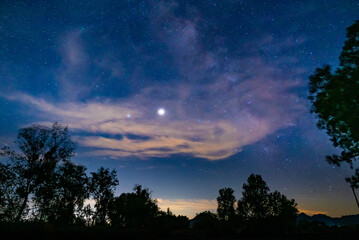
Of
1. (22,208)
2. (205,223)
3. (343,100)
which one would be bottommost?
(205,223)

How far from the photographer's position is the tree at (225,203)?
2721 inches

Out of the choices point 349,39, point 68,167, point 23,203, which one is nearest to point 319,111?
point 349,39

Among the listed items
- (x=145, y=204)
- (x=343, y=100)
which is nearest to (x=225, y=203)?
(x=145, y=204)

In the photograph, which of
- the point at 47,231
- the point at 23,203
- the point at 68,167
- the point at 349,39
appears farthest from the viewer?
the point at 68,167

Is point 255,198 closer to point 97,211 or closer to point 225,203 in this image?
point 225,203

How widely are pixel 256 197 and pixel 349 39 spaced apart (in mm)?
50861

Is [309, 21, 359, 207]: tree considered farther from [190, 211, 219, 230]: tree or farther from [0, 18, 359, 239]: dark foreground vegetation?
[190, 211, 219, 230]: tree

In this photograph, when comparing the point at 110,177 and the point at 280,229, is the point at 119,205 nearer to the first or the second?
the point at 110,177

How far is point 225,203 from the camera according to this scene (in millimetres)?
71312

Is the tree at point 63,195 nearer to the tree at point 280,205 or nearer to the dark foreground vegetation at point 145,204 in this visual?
the dark foreground vegetation at point 145,204

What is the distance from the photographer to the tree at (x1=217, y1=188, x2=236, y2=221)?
69.1 metres

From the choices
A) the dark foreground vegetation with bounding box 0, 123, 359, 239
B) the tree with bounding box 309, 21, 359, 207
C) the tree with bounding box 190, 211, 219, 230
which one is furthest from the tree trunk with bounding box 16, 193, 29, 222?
the tree with bounding box 309, 21, 359, 207

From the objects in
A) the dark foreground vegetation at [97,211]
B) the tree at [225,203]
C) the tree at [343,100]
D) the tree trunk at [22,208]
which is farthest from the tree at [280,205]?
the tree trunk at [22,208]

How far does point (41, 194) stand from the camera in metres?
28.3
